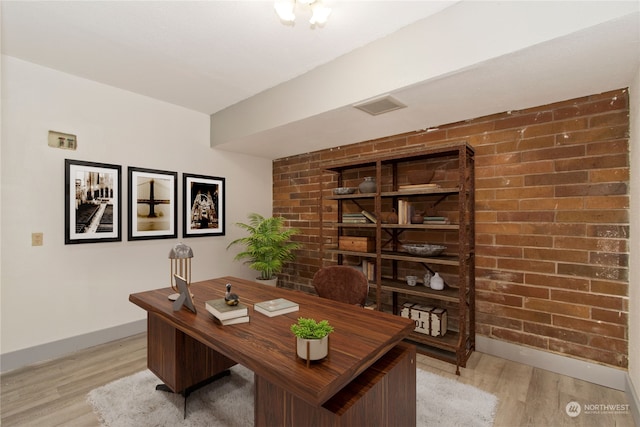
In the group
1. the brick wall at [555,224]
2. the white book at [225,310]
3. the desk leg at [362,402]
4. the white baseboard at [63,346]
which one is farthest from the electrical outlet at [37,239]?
the brick wall at [555,224]

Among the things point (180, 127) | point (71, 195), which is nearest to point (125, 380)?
point (71, 195)

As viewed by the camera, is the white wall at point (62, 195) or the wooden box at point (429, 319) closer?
the white wall at point (62, 195)

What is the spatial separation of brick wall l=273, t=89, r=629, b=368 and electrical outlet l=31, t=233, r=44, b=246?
3.94 meters

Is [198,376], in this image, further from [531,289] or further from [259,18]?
[531,289]

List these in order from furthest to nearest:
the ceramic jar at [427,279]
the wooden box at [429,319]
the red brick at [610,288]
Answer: the ceramic jar at [427,279], the wooden box at [429,319], the red brick at [610,288]

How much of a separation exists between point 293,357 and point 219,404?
4.03 ft

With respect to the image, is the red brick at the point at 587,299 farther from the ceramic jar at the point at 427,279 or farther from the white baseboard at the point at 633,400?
the ceramic jar at the point at 427,279

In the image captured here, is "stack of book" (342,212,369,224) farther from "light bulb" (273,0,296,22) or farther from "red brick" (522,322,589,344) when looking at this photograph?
"light bulb" (273,0,296,22)

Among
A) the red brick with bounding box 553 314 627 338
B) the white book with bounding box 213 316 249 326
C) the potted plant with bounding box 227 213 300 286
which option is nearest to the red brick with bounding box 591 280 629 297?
the red brick with bounding box 553 314 627 338

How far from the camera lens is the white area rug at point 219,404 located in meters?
1.82

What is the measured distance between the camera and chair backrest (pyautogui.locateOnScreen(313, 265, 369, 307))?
2244 mm

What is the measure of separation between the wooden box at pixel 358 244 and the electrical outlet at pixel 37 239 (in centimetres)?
290

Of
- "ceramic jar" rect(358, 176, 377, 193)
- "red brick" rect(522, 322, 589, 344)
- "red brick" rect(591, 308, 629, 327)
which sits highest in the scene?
"ceramic jar" rect(358, 176, 377, 193)

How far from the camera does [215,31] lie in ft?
6.88
